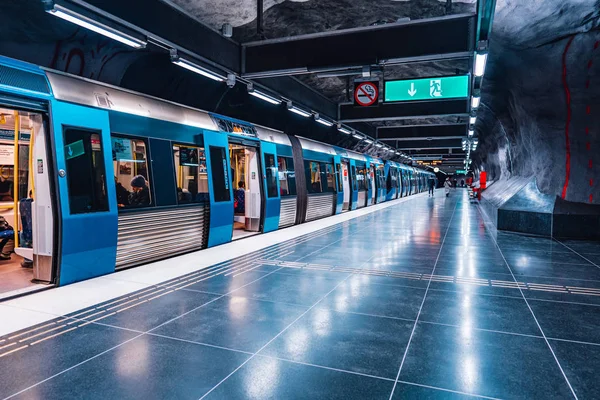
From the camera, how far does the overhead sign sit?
307 inches

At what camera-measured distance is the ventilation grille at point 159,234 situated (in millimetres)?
5445

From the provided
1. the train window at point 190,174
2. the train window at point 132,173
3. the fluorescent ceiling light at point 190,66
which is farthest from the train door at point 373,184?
the train window at point 132,173

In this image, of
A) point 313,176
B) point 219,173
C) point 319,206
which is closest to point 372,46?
point 219,173

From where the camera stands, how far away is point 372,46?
614cm

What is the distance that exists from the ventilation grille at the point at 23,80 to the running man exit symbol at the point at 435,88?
6.30 meters

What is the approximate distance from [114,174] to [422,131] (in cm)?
1587

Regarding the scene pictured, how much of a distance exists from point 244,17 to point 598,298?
6334 millimetres

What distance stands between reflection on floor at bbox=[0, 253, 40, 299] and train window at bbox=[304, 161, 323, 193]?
24.8 ft

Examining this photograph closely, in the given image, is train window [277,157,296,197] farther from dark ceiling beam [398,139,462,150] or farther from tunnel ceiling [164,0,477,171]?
dark ceiling beam [398,139,462,150]

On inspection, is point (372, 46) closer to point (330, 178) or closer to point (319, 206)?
point (319, 206)

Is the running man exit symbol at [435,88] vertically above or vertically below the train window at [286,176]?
above

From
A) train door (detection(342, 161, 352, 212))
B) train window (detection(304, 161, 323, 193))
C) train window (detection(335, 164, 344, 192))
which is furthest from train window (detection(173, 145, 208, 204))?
train door (detection(342, 161, 352, 212))

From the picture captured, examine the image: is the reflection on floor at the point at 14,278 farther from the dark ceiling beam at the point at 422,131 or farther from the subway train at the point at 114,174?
the dark ceiling beam at the point at 422,131

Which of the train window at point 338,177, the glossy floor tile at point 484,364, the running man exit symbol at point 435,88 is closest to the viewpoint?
the glossy floor tile at point 484,364
